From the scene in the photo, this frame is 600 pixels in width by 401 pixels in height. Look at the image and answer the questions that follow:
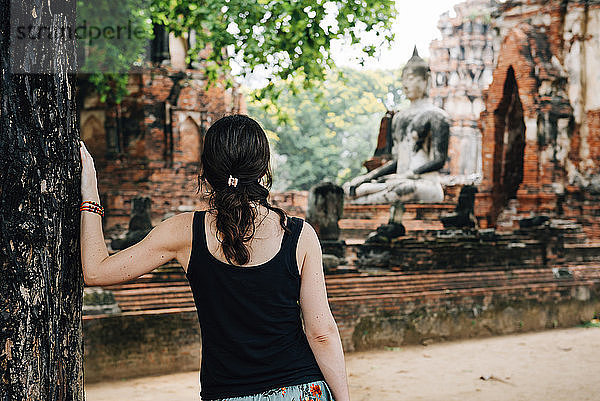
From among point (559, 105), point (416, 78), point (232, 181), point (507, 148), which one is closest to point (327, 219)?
point (416, 78)

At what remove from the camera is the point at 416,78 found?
32.8 ft

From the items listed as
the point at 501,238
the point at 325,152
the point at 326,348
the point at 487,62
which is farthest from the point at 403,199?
the point at 325,152

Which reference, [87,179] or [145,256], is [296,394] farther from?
[87,179]

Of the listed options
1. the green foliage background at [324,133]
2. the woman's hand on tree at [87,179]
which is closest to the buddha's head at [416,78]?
the woman's hand on tree at [87,179]

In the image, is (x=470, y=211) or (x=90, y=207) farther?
(x=470, y=211)

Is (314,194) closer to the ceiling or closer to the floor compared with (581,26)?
closer to the floor

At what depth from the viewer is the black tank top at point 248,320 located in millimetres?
1627

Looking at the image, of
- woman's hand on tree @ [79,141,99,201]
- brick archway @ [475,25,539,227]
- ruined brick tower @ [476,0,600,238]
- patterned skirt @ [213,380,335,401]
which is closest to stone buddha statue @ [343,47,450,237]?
brick archway @ [475,25,539,227]

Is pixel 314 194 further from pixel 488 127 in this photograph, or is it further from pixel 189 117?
pixel 488 127

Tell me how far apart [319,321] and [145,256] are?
1.63 feet

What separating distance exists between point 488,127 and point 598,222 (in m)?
2.34

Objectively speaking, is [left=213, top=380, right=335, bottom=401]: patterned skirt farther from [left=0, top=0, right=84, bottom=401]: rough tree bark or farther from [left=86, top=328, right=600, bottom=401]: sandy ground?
[left=86, top=328, right=600, bottom=401]: sandy ground

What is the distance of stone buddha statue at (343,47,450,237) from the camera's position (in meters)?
9.52

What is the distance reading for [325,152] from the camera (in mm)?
29469
